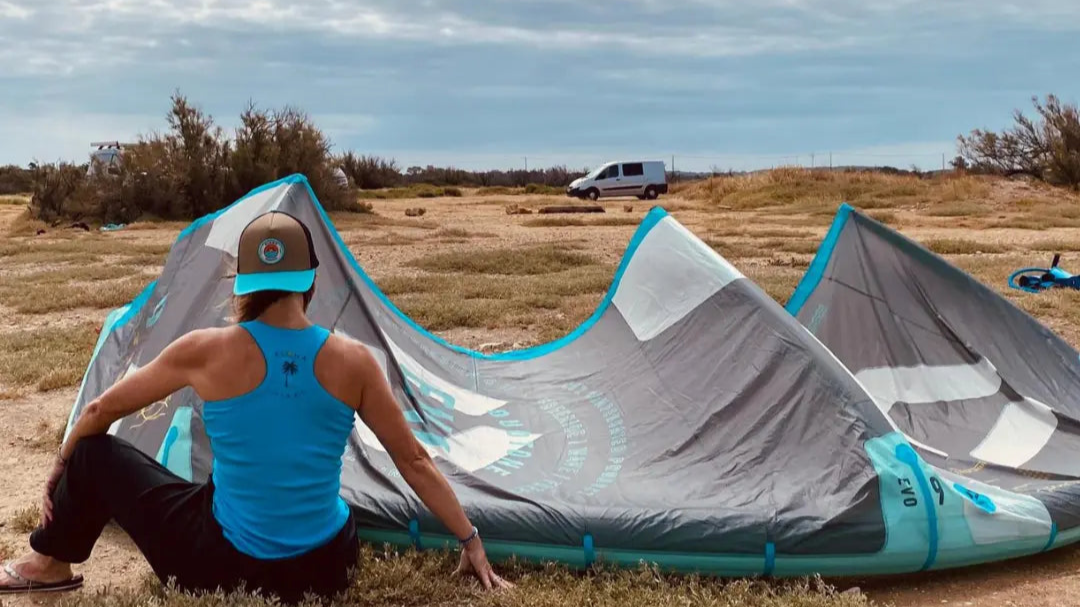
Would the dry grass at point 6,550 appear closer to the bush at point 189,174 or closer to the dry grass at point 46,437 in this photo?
the dry grass at point 46,437

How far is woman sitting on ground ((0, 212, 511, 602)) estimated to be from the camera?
277 cm

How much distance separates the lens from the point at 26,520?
13.7 feet

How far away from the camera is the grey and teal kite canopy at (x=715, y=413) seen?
11.6 feet

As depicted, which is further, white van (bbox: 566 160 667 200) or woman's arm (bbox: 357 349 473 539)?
white van (bbox: 566 160 667 200)

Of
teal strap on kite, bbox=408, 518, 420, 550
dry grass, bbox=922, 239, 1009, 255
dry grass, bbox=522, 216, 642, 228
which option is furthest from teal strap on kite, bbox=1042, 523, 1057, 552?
dry grass, bbox=522, 216, 642, 228

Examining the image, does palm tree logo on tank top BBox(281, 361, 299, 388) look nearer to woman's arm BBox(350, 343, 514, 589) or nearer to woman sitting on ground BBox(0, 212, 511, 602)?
woman sitting on ground BBox(0, 212, 511, 602)

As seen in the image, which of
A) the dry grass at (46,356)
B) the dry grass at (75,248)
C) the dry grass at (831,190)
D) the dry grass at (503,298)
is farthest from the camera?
the dry grass at (831,190)

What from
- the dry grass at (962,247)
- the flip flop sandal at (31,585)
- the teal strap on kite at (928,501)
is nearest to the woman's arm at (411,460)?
the flip flop sandal at (31,585)

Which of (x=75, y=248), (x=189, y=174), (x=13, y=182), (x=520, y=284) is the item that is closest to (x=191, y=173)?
(x=189, y=174)

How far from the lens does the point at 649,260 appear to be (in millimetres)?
5340

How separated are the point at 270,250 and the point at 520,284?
25.8 feet

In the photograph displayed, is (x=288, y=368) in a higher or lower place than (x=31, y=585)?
higher

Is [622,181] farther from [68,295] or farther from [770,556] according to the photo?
[770,556]

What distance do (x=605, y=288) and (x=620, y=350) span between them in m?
5.20
